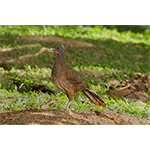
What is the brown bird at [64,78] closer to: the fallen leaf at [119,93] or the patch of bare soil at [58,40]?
the fallen leaf at [119,93]

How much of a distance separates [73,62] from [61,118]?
4519 millimetres

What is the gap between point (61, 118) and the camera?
3900 millimetres

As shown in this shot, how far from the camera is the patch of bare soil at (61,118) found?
3.73 meters

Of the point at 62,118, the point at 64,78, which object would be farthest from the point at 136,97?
the point at 62,118

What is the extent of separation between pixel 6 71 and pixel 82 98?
299 cm

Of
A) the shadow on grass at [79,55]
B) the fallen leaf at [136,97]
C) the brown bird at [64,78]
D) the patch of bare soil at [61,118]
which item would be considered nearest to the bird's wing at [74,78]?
the brown bird at [64,78]

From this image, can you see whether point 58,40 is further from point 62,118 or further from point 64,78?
point 62,118

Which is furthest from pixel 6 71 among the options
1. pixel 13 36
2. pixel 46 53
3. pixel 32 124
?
pixel 32 124

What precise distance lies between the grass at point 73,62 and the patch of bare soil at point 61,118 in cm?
43

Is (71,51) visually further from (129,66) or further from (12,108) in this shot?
(12,108)

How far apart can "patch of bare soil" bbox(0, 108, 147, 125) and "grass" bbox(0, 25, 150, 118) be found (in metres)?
0.43

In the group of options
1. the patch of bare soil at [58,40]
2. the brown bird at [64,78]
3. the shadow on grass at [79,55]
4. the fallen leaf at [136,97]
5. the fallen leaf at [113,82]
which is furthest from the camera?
the patch of bare soil at [58,40]

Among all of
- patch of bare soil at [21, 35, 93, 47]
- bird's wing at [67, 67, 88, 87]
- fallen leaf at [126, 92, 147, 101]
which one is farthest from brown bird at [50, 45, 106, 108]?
patch of bare soil at [21, 35, 93, 47]

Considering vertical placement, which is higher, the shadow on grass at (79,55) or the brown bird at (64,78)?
the brown bird at (64,78)
